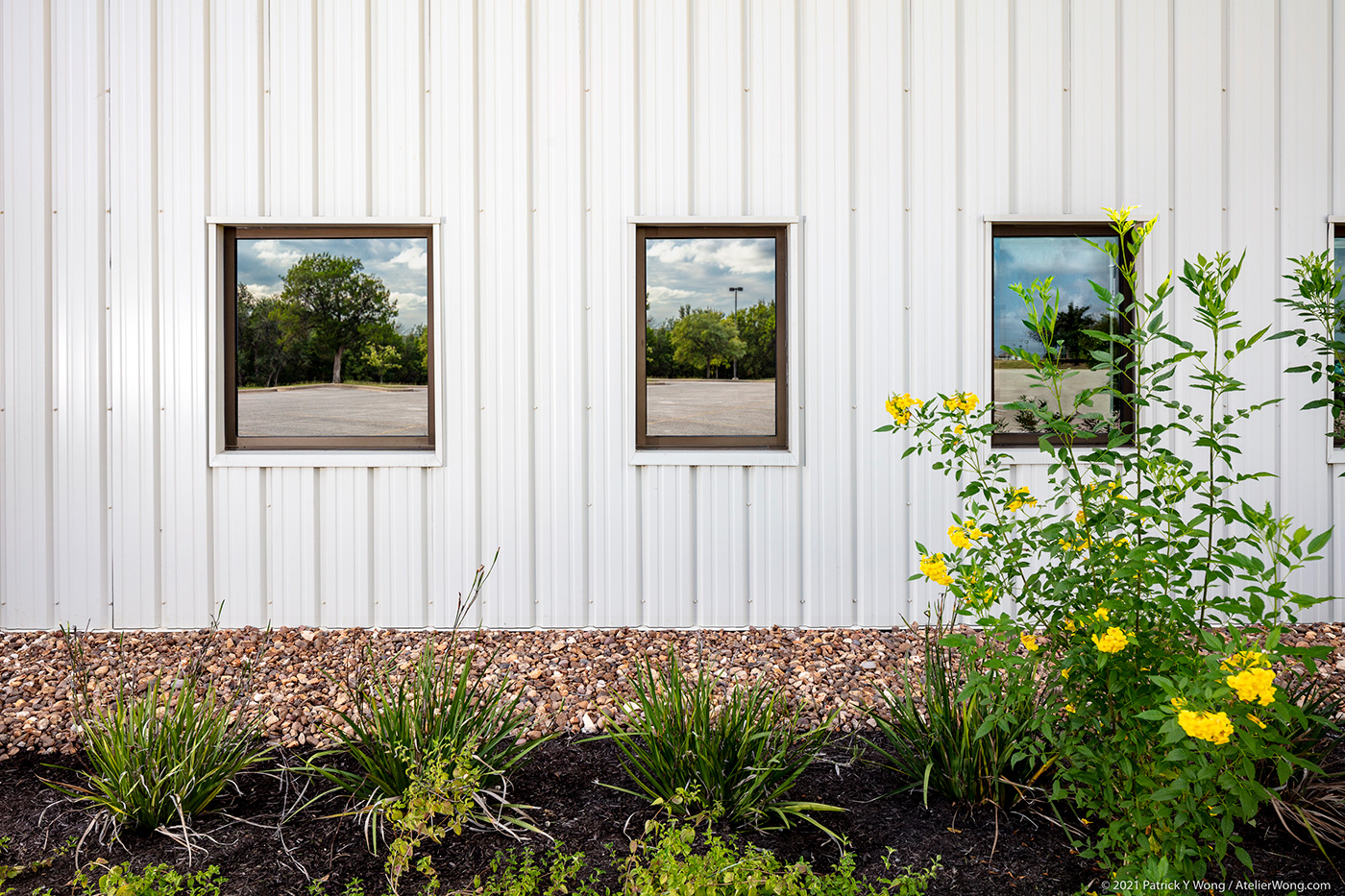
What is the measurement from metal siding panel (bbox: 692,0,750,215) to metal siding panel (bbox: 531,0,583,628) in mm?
646

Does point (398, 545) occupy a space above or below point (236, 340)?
below

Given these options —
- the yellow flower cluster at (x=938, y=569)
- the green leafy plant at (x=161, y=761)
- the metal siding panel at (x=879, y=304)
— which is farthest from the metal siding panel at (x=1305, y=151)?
the green leafy plant at (x=161, y=761)

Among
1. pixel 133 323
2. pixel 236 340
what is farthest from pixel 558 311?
pixel 133 323

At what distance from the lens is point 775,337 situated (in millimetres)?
4355

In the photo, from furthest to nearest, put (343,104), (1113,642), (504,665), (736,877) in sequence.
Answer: (343,104) → (504,665) → (736,877) → (1113,642)

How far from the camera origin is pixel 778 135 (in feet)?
13.8

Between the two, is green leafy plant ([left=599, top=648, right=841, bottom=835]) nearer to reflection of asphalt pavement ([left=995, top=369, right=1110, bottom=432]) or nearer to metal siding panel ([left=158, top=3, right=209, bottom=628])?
reflection of asphalt pavement ([left=995, top=369, right=1110, bottom=432])

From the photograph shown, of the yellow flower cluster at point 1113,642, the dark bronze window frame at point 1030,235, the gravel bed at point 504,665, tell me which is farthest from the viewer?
the dark bronze window frame at point 1030,235

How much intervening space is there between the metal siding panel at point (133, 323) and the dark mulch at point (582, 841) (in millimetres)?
2057

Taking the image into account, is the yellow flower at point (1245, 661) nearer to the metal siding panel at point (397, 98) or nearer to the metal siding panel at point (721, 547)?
the metal siding panel at point (721, 547)

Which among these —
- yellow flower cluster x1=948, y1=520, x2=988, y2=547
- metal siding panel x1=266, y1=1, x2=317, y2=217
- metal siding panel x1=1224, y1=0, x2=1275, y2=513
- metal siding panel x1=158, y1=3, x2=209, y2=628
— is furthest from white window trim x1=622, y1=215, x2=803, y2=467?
metal siding panel x1=1224, y1=0, x2=1275, y2=513

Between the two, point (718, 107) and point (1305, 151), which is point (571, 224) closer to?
point (718, 107)

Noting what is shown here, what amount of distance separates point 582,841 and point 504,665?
1678 mm

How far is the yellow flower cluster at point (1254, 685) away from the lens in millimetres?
1325
